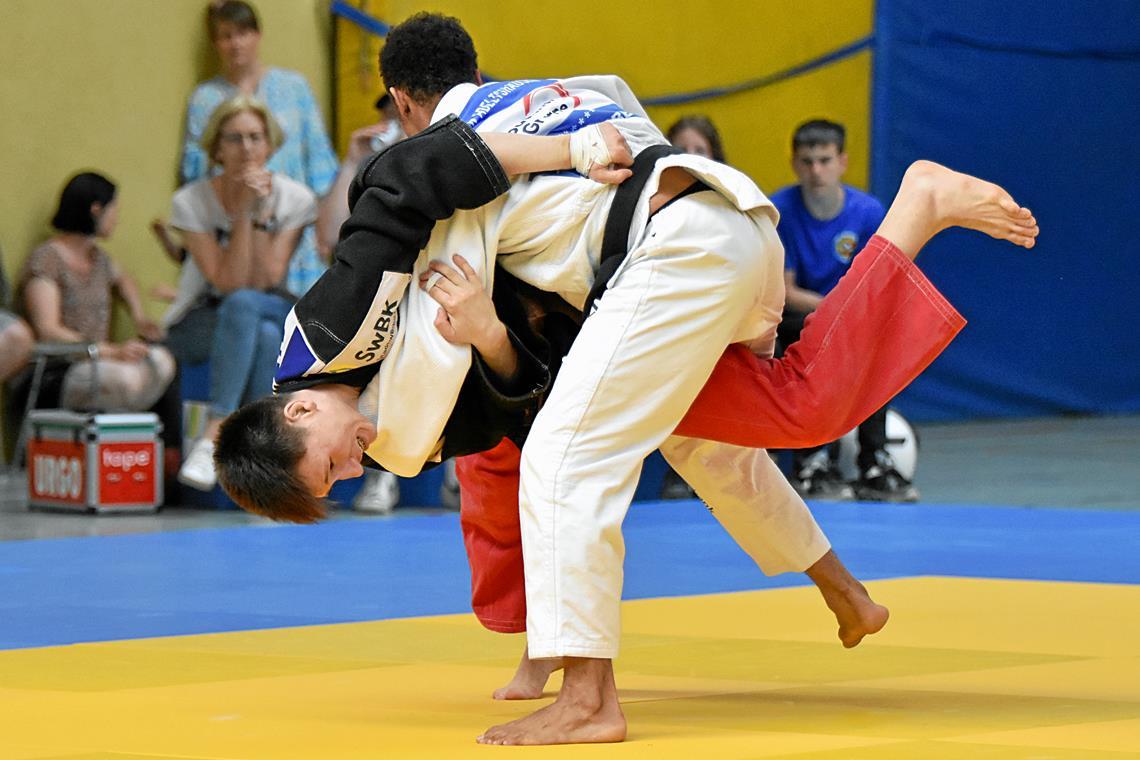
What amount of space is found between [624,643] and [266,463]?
1319 millimetres

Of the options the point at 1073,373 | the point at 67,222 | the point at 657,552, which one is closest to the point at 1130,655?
the point at 657,552

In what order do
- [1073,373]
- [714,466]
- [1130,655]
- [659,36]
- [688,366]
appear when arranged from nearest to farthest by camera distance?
1. [688,366]
2. [714,466]
3. [1130,655]
4. [659,36]
5. [1073,373]

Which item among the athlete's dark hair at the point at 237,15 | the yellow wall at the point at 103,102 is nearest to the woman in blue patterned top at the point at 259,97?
the athlete's dark hair at the point at 237,15

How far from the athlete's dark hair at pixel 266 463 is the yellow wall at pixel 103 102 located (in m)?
6.02

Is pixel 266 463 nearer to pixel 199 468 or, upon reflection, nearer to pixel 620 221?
pixel 620 221

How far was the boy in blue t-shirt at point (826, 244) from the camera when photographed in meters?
7.45

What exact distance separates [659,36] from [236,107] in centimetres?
411

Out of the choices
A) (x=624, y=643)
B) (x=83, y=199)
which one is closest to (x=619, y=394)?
(x=624, y=643)

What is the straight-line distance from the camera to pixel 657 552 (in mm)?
5934

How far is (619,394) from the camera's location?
9.66 ft

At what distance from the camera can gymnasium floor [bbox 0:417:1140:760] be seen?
2914mm

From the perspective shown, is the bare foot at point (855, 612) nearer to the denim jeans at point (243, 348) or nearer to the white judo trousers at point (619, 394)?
the white judo trousers at point (619, 394)

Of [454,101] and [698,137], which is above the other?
[454,101]

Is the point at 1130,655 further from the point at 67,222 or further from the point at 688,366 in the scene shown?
the point at 67,222
